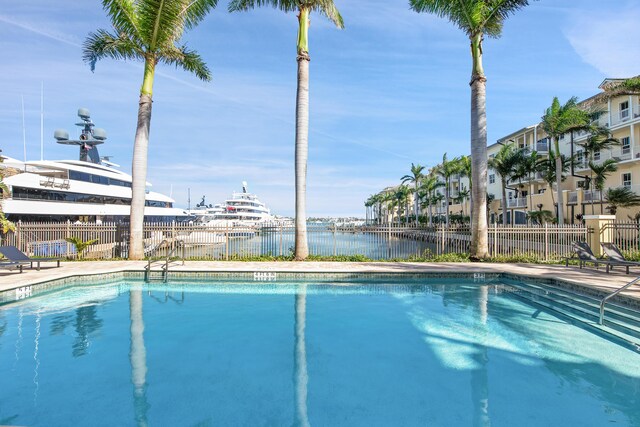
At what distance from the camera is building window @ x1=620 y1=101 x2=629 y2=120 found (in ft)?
86.7

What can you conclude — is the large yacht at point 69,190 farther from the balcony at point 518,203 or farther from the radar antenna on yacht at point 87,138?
the balcony at point 518,203

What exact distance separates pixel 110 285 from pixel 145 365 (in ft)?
22.0

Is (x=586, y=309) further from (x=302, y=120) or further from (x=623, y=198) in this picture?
(x=623, y=198)

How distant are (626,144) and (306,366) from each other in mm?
33557

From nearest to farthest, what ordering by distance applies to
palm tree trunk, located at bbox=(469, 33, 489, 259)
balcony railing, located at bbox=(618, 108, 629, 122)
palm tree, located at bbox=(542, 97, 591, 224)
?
palm tree trunk, located at bbox=(469, 33, 489, 259) < palm tree, located at bbox=(542, 97, 591, 224) < balcony railing, located at bbox=(618, 108, 629, 122)

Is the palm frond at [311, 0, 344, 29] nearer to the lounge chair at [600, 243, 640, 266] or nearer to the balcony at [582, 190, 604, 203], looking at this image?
the lounge chair at [600, 243, 640, 266]

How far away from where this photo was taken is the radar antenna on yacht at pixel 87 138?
3824 centimetres

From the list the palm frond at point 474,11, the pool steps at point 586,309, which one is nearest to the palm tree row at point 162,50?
the palm frond at point 474,11

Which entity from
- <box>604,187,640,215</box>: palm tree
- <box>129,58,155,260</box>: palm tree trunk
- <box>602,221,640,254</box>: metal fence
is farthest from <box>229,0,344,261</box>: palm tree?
<box>604,187,640,215</box>: palm tree

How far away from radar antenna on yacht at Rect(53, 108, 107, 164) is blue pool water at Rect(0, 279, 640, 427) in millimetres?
36958

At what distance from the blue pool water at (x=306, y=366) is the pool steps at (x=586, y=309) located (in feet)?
1.69

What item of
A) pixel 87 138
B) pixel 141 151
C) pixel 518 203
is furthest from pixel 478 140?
pixel 87 138

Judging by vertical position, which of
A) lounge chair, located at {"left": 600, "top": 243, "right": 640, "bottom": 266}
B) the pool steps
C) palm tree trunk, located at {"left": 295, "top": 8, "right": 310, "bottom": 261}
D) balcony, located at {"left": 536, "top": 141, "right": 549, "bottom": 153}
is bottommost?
the pool steps

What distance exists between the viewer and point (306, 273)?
11.2 metres
